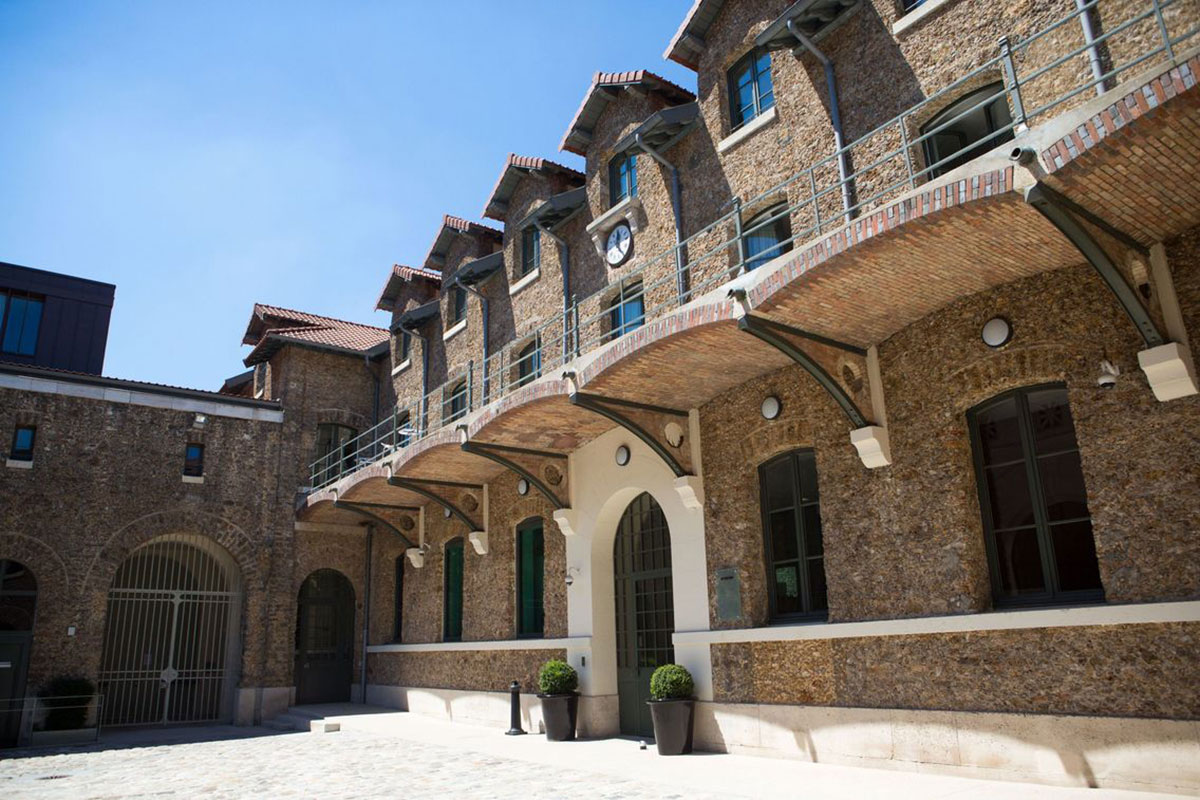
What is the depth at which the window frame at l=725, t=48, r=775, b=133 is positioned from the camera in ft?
42.3

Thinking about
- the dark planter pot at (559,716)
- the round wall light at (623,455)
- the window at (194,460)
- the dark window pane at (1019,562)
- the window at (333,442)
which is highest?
the window at (333,442)

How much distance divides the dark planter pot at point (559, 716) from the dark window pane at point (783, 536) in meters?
4.48

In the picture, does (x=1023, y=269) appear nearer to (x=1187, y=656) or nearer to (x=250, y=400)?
(x=1187, y=656)

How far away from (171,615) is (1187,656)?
2039cm

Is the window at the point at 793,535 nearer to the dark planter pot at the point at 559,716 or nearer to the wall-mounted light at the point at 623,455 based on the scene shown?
the wall-mounted light at the point at 623,455

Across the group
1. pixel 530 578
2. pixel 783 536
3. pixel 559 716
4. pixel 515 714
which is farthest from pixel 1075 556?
pixel 530 578

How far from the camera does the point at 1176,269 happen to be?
304 inches

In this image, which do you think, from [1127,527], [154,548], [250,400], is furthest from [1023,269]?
[154,548]

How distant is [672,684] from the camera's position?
11.6 metres

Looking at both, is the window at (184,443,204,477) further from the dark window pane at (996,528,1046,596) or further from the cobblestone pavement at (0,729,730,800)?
the dark window pane at (996,528,1046,596)

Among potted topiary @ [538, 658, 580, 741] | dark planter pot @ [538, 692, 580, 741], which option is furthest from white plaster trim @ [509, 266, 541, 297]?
dark planter pot @ [538, 692, 580, 741]

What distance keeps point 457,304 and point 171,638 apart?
34.3 ft

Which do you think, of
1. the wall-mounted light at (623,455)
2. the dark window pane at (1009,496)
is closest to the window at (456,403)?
the wall-mounted light at (623,455)

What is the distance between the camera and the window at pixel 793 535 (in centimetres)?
1108
